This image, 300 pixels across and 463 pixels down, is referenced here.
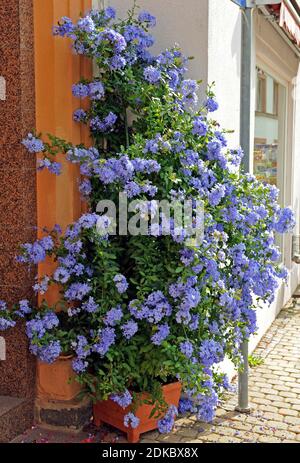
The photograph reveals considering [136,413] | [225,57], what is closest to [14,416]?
[136,413]

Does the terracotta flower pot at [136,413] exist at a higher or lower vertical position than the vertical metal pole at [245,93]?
lower

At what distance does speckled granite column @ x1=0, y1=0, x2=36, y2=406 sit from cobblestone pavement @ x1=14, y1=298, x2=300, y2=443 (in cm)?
52

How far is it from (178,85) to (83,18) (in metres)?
0.71

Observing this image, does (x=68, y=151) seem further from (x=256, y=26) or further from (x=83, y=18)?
(x=256, y=26)

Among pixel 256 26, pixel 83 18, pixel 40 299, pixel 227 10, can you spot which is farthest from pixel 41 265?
pixel 256 26

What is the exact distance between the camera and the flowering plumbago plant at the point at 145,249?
11.8 ft

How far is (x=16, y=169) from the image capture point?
3.88 meters

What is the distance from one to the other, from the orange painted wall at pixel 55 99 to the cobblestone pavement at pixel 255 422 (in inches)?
A: 35.5

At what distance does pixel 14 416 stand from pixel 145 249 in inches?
51.7

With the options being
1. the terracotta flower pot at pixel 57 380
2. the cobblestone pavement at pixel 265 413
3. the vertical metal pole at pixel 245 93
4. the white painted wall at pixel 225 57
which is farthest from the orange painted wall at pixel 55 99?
the cobblestone pavement at pixel 265 413

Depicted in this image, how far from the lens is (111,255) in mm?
3666

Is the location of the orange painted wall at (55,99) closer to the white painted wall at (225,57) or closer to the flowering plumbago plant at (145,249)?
the flowering plumbago plant at (145,249)

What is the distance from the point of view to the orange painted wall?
12.8 ft

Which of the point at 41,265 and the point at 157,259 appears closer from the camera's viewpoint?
the point at 157,259
